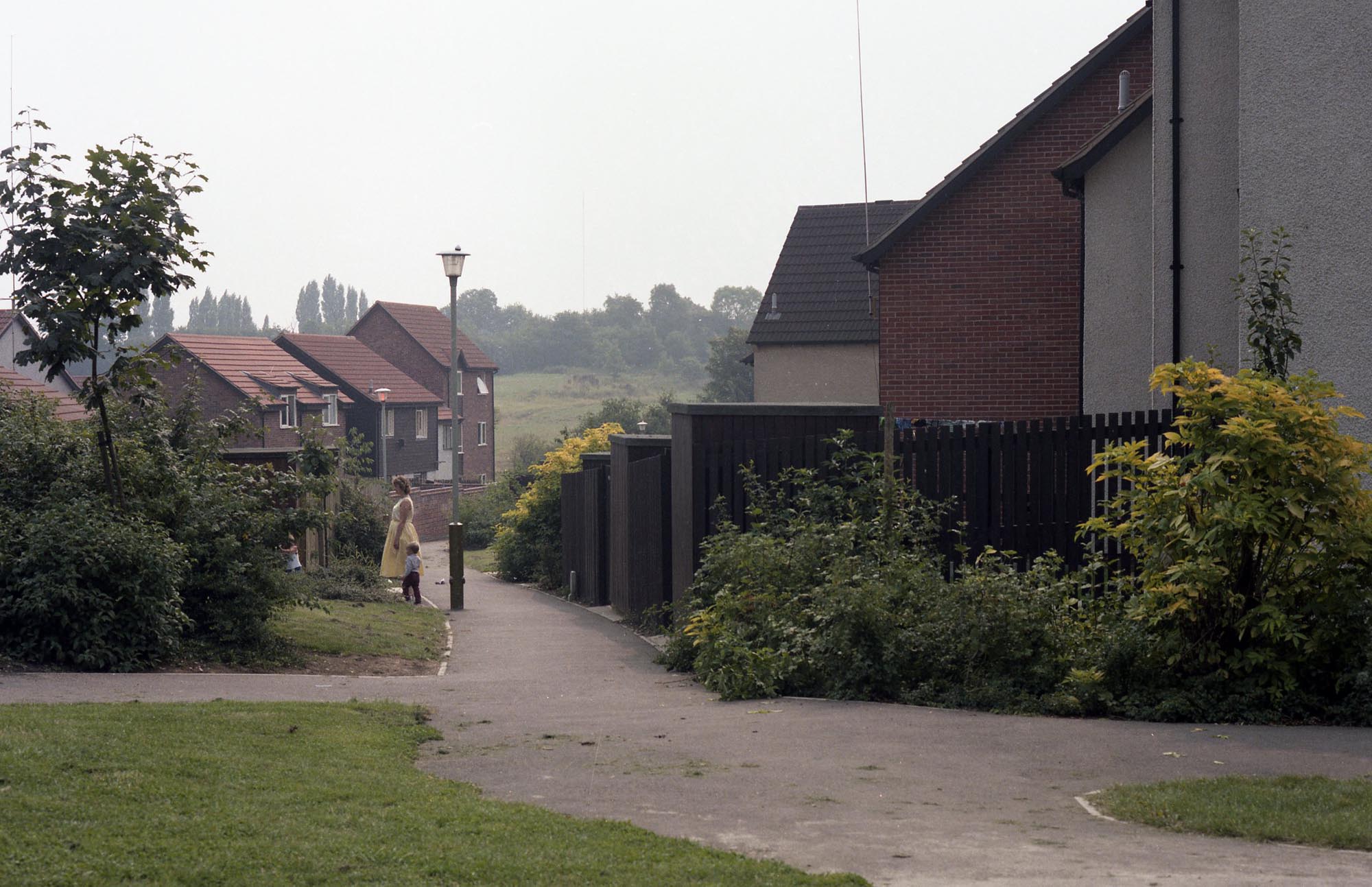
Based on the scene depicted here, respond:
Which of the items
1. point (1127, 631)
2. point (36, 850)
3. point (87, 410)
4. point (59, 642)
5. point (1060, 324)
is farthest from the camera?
point (1060, 324)

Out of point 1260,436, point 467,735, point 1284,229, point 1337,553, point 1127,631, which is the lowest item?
point 467,735

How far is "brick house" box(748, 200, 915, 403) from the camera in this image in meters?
28.7

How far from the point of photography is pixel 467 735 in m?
7.74

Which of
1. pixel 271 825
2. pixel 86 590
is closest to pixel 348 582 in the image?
pixel 86 590

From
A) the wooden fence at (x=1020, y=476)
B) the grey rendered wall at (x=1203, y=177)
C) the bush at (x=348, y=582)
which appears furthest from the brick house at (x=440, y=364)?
the wooden fence at (x=1020, y=476)

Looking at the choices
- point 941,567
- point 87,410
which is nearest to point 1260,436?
point 941,567

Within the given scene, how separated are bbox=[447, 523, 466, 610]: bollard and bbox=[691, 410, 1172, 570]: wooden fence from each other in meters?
10.3

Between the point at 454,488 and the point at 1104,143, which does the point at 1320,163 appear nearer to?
the point at 1104,143

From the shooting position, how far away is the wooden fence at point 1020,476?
1061cm

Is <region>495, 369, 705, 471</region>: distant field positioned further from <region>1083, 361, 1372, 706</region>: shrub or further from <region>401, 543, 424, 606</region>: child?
<region>1083, 361, 1372, 706</region>: shrub

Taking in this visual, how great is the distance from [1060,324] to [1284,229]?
9.43 m

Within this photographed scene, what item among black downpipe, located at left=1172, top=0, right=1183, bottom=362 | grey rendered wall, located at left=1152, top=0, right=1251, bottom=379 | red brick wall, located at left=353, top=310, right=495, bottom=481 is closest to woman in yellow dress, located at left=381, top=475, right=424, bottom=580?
black downpipe, located at left=1172, top=0, right=1183, bottom=362

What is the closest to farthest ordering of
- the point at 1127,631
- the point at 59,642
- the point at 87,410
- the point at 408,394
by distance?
the point at 1127,631
the point at 59,642
the point at 87,410
the point at 408,394

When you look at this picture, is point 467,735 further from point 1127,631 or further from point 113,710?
point 1127,631
